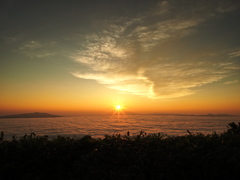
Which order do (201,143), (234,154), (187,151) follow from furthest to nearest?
(201,143)
(187,151)
(234,154)

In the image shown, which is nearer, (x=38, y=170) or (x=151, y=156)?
(x=38, y=170)

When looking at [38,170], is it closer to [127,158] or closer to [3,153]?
[3,153]

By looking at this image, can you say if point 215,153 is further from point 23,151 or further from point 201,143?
point 23,151

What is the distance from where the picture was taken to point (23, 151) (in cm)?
478

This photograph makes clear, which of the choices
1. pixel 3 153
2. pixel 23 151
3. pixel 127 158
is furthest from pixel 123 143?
pixel 3 153

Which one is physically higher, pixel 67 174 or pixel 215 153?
pixel 215 153

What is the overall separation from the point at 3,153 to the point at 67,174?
7.26ft

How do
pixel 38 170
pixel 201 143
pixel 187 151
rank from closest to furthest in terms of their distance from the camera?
pixel 38 170, pixel 187 151, pixel 201 143

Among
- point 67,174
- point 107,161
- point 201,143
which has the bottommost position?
point 67,174

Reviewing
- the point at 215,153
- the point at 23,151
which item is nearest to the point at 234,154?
the point at 215,153

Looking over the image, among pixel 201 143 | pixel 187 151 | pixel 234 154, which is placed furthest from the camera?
pixel 201 143

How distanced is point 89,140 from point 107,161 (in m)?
1.54

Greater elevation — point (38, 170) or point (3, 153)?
point (3, 153)

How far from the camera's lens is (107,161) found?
4.58 metres
